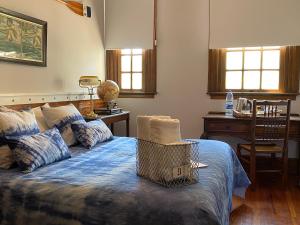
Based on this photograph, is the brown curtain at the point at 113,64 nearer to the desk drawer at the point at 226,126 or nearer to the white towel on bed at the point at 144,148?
the desk drawer at the point at 226,126

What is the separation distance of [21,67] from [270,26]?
2.91 m

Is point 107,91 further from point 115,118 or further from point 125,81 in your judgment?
point 125,81

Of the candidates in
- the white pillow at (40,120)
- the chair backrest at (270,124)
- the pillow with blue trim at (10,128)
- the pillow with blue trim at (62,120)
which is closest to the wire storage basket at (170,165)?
the pillow with blue trim at (10,128)

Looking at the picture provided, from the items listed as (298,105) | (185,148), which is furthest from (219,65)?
(185,148)

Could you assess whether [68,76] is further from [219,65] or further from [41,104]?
[219,65]

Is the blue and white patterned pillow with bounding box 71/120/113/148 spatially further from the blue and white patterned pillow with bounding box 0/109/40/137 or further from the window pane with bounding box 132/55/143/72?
the window pane with bounding box 132/55/143/72

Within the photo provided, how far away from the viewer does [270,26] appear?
3863mm

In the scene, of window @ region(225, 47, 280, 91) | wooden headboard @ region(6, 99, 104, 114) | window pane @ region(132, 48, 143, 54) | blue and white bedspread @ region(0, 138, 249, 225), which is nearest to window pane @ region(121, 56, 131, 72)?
window pane @ region(132, 48, 143, 54)

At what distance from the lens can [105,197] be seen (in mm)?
1552

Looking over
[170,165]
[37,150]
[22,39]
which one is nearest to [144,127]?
[170,165]

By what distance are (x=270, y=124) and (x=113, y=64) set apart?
232 cm

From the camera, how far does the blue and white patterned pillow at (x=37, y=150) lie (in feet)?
6.42

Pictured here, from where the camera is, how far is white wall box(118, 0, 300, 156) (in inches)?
164

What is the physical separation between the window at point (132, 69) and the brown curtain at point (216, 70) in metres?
0.97
